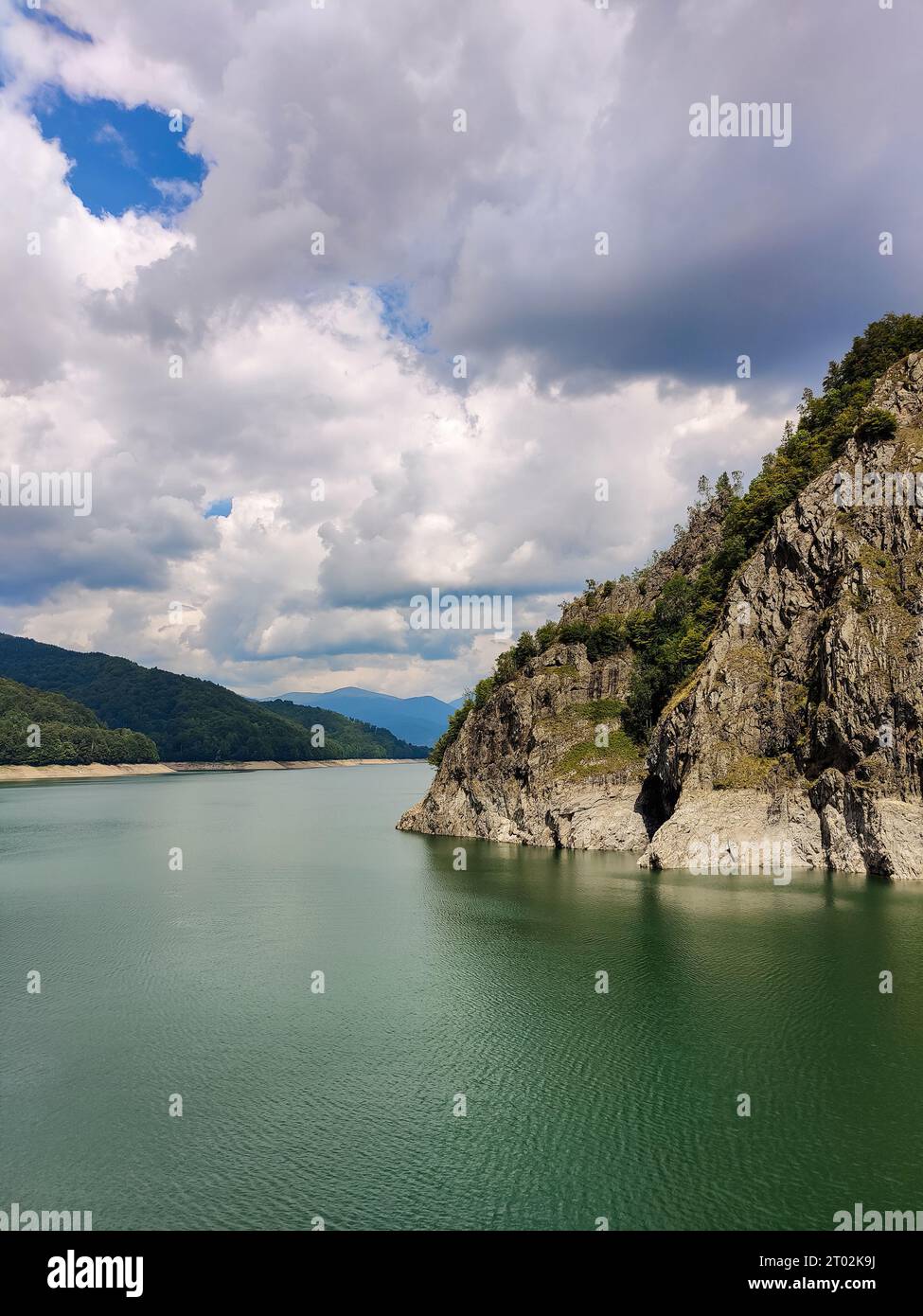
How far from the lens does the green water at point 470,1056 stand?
19234mm

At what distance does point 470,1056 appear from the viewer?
28.0 m

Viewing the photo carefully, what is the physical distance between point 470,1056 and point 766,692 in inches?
1835

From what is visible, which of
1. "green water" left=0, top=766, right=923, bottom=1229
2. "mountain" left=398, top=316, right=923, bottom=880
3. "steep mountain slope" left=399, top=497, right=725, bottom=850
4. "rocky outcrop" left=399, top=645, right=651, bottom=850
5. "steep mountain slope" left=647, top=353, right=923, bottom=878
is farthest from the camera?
"steep mountain slope" left=399, top=497, right=725, bottom=850

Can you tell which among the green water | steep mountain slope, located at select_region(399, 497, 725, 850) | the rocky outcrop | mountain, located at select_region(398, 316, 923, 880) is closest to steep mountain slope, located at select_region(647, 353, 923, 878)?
mountain, located at select_region(398, 316, 923, 880)

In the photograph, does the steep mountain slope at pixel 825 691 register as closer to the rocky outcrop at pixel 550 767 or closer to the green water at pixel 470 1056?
the green water at pixel 470 1056

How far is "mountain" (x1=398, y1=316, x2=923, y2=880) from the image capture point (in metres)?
57.0

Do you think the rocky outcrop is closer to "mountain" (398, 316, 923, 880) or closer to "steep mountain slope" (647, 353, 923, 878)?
"mountain" (398, 316, 923, 880)

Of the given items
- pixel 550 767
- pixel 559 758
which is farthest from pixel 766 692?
pixel 550 767

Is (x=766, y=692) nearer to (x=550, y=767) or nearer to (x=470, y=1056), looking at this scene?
(x=550, y=767)

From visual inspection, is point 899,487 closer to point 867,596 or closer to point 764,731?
point 867,596

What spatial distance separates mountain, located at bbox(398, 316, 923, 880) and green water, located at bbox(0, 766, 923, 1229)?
7.09m

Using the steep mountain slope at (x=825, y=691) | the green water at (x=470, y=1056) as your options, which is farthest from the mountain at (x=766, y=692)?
the green water at (x=470, y=1056)
